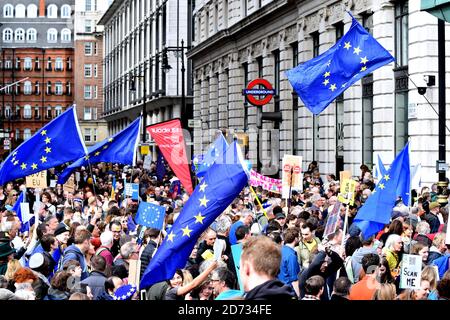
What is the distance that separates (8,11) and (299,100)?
119270 mm

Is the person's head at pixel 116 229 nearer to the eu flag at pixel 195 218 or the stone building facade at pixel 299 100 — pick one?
the eu flag at pixel 195 218

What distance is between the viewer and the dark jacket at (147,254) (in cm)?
1270

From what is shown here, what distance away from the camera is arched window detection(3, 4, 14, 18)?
15316cm

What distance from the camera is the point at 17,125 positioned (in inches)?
5659

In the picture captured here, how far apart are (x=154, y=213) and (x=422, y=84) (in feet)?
48.6

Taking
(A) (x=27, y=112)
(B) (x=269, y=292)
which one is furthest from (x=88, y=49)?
(B) (x=269, y=292)

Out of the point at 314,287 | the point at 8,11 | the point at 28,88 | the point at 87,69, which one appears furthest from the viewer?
the point at 8,11

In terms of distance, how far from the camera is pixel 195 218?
388 inches

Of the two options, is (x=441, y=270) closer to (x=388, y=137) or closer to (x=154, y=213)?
(x=154, y=213)

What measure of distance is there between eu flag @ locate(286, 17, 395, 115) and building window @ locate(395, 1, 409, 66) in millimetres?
10941

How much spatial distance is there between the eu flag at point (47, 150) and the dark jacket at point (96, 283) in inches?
337

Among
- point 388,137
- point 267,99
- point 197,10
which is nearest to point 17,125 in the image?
point 197,10

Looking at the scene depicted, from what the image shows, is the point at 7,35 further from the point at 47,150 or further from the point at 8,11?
the point at 47,150

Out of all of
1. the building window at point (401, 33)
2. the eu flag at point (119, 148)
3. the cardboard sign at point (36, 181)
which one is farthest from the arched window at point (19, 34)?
the cardboard sign at point (36, 181)
